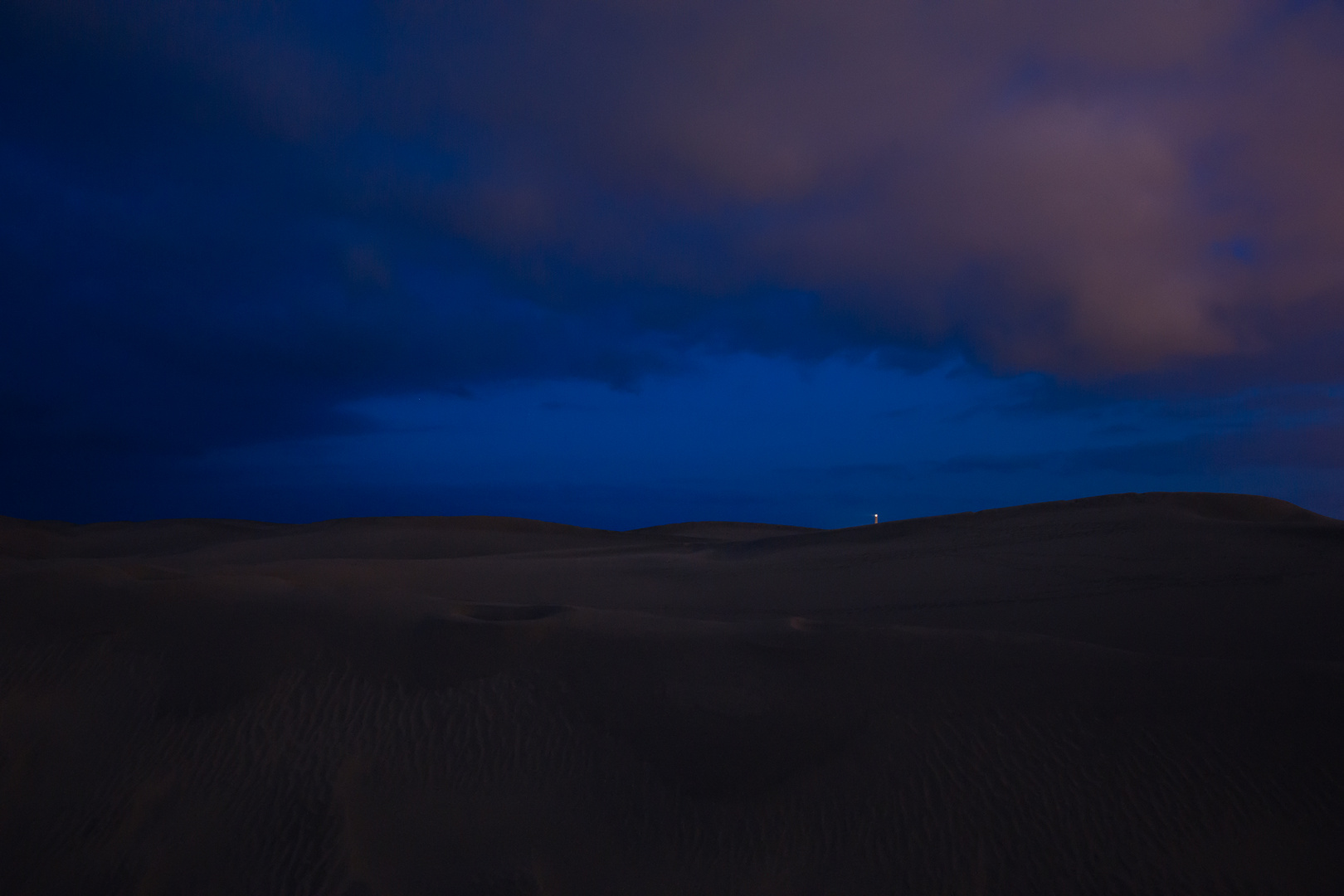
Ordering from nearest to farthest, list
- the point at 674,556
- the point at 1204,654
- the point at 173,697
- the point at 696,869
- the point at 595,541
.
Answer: the point at 696,869 < the point at 173,697 < the point at 1204,654 < the point at 674,556 < the point at 595,541

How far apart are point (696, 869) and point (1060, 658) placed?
111 inches

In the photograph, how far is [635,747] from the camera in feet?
15.8

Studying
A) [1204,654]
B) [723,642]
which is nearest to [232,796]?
[723,642]

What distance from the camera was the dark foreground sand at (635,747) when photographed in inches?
158

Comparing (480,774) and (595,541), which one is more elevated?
(595,541)

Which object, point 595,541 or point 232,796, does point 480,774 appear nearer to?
point 232,796

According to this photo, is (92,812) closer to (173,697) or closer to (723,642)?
(173,697)

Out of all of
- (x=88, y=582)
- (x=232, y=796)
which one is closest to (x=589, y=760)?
(x=232, y=796)

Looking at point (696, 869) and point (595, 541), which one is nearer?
point (696, 869)

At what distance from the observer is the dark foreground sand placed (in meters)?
4.01

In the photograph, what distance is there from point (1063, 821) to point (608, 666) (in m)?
2.83

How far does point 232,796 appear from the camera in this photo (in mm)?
4473

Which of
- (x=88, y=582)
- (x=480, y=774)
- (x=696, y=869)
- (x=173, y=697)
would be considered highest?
(x=88, y=582)

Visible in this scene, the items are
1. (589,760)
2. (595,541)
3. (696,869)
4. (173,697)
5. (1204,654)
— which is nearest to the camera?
(696,869)
